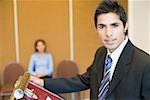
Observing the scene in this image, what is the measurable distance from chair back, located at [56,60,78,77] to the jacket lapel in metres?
3.21

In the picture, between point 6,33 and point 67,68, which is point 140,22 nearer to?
point 67,68

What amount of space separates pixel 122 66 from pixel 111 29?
192 millimetres

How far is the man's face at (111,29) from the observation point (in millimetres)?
1270

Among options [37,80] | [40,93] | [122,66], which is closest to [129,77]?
[122,66]

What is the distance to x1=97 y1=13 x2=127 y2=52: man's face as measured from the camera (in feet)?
4.17

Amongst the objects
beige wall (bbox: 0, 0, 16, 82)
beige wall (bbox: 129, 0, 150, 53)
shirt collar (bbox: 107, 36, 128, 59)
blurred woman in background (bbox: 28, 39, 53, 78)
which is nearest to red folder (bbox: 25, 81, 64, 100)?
shirt collar (bbox: 107, 36, 128, 59)

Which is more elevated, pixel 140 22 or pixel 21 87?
pixel 140 22

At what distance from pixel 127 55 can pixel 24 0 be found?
355cm

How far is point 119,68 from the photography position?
1.31 metres

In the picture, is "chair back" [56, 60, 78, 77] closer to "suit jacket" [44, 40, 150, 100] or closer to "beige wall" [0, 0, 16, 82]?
"beige wall" [0, 0, 16, 82]

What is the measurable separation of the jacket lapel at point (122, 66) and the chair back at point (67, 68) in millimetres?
3214

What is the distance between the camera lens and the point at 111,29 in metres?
1.27

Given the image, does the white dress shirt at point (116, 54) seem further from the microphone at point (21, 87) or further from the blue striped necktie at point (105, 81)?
the microphone at point (21, 87)

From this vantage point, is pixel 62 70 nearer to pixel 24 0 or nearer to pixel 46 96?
pixel 24 0
